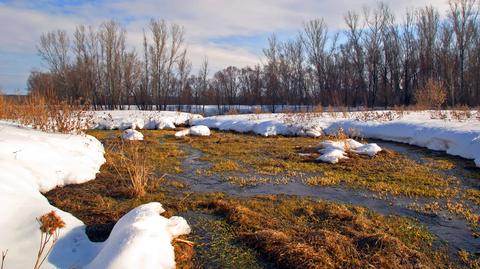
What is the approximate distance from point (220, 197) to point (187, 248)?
7.34ft

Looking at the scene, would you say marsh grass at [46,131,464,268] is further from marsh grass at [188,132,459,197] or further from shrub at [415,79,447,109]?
shrub at [415,79,447,109]

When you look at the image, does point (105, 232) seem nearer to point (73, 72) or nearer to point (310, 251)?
point (310, 251)

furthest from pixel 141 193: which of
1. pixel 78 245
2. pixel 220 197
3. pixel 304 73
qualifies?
pixel 304 73

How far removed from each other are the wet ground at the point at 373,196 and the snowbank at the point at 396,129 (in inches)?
46.7

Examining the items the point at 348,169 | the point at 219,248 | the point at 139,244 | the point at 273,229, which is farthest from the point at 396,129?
the point at 139,244

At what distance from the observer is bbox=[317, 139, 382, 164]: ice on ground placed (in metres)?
9.52

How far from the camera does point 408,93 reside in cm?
4028

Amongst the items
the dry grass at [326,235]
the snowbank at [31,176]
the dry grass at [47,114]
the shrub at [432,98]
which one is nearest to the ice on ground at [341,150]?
the dry grass at [326,235]

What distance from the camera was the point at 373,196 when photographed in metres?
6.46

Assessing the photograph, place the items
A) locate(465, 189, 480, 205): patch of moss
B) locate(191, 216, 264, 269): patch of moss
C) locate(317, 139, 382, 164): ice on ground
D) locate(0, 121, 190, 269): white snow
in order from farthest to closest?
locate(317, 139, 382, 164): ice on ground → locate(465, 189, 480, 205): patch of moss → locate(191, 216, 264, 269): patch of moss → locate(0, 121, 190, 269): white snow

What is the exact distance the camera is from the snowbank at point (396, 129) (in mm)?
10730

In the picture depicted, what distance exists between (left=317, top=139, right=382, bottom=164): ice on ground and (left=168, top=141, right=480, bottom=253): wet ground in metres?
2.05

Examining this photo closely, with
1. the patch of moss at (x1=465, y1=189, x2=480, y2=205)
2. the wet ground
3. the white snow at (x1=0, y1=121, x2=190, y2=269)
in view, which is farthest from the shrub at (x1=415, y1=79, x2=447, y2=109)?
the white snow at (x1=0, y1=121, x2=190, y2=269)

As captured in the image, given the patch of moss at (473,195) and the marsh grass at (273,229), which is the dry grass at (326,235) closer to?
the marsh grass at (273,229)
